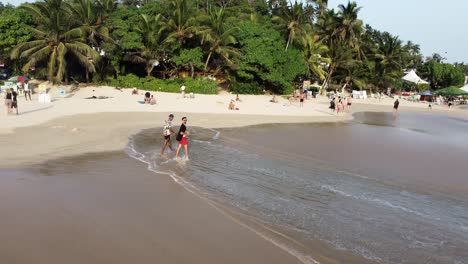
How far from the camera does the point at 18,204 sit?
23.9ft

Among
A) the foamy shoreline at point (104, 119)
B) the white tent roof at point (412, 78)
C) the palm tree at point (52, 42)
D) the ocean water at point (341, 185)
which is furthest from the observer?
the white tent roof at point (412, 78)

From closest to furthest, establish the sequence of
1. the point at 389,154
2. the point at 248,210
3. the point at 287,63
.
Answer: the point at 248,210
the point at 389,154
the point at 287,63

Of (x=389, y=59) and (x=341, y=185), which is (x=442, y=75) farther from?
(x=341, y=185)

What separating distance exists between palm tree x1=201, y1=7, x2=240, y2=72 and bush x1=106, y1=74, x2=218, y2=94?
306 centimetres

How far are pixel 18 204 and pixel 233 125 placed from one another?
14.9m

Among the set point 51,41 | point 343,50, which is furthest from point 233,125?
point 343,50

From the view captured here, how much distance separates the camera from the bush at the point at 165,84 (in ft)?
115

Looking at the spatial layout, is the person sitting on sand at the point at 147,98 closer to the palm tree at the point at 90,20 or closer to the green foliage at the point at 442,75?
the palm tree at the point at 90,20

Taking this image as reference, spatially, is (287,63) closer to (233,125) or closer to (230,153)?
(233,125)

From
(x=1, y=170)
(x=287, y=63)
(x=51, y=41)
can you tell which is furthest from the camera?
(x=287, y=63)

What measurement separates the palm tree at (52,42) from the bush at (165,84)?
148 inches

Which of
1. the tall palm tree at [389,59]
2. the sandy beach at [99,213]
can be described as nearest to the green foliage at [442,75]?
the tall palm tree at [389,59]

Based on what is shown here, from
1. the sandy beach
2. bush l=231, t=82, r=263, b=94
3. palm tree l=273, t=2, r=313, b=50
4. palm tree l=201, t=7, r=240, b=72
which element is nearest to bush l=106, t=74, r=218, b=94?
palm tree l=201, t=7, r=240, b=72

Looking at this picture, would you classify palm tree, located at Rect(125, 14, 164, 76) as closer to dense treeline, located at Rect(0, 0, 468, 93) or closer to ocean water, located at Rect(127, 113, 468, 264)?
dense treeline, located at Rect(0, 0, 468, 93)
